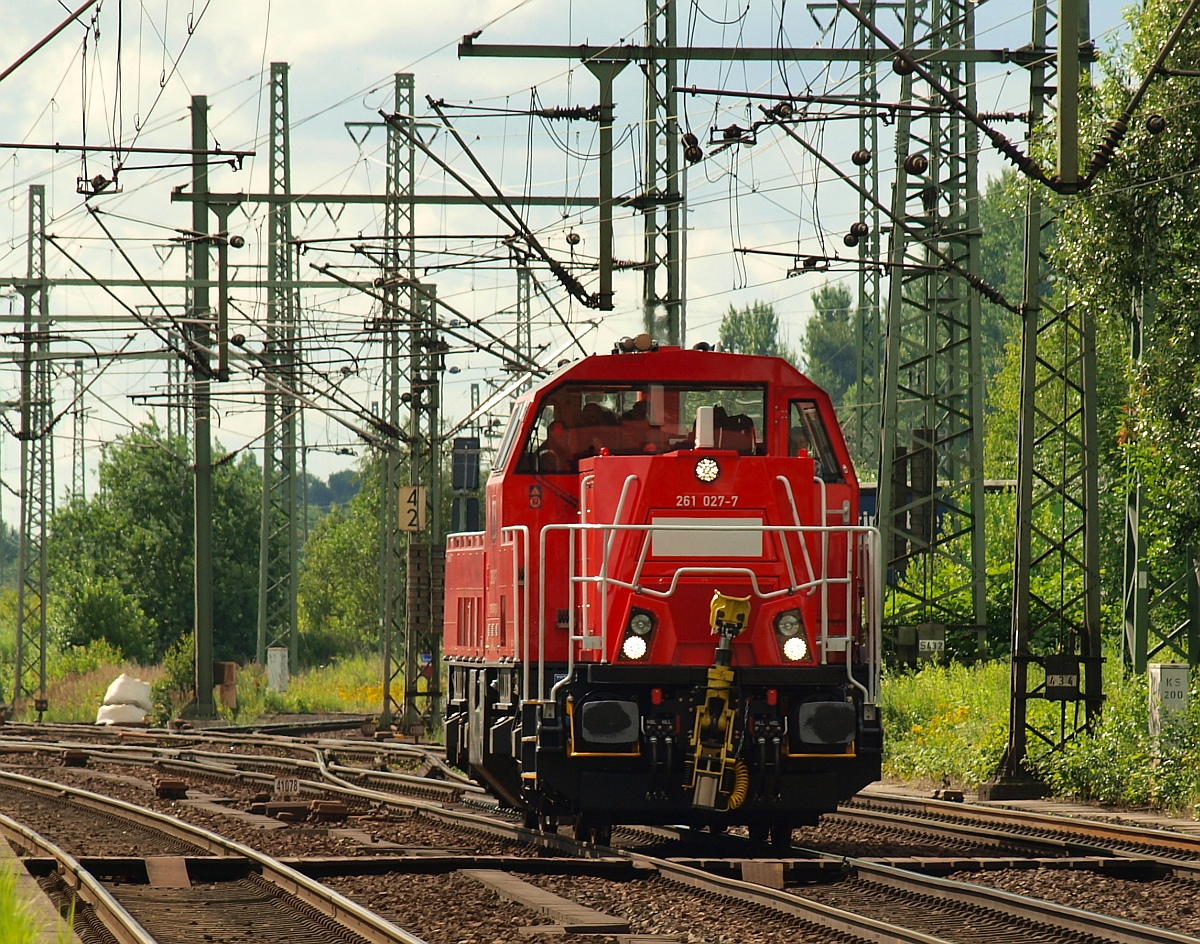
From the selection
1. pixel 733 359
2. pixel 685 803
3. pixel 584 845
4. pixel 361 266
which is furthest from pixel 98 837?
pixel 361 266

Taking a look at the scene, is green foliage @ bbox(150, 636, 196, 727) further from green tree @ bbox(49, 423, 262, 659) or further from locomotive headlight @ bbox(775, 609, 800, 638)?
locomotive headlight @ bbox(775, 609, 800, 638)

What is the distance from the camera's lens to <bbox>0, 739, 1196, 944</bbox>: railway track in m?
9.08

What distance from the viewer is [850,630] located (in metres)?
12.0

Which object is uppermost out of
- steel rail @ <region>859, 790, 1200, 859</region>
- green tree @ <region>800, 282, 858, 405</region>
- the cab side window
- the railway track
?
green tree @ <region>800, 282, 858, 405</region>

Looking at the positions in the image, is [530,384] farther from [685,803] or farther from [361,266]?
[361,266]

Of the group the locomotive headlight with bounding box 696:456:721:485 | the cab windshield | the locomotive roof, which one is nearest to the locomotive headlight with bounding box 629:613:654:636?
→ the locomotive headlight with bounding box 696:456:721:485

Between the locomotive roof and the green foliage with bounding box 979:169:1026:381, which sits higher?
the green foliage with bounding box 979:169:1026:381

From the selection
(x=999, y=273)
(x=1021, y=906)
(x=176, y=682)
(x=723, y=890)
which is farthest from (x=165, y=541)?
(x=999, y=273)

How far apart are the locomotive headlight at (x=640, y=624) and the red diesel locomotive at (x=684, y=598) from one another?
17 mm

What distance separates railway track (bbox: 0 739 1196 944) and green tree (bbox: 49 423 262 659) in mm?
45866

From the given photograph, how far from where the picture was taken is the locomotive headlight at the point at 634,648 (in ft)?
38.0

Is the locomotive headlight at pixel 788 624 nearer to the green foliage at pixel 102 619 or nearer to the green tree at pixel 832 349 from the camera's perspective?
the green foliage at pixel 102 619

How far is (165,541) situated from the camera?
59375 mm

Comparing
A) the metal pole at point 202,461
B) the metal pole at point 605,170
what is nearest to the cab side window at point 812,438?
the metal pole at point 605,170
